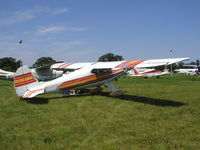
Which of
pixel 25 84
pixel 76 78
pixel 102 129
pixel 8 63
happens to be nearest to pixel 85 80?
pixel 76 78

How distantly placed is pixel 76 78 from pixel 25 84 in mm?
2579

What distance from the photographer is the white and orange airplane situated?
908 centimetres

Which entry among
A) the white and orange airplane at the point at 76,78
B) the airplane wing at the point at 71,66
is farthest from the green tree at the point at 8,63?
the white and orange airplane at the point at 76,78

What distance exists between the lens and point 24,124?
5707 millimetres

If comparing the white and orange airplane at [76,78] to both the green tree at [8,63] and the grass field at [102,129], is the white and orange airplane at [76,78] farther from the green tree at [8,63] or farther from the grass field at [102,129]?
the green tree at [8,63]

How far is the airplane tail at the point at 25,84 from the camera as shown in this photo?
29.5ft

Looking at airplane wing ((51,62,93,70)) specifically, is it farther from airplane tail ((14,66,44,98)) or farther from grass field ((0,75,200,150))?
grass field ((0,75,200,150))

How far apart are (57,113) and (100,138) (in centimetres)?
291

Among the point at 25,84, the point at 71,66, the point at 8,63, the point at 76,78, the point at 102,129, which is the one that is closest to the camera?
the point at 102,129

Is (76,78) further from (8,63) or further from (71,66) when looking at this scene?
(8,63)

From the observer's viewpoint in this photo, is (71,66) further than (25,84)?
Yes

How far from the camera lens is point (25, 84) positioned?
9203 mm

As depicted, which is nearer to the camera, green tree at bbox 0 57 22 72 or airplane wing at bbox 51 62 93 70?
airplane wing at bbox 51 62 93 70

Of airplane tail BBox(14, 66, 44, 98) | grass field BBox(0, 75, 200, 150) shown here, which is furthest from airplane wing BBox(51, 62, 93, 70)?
grass field BBox(0, 75, 200, 150)
